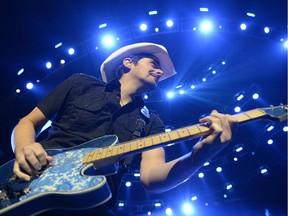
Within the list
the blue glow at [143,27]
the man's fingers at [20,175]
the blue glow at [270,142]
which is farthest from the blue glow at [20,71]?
the blue glow at [270,142]

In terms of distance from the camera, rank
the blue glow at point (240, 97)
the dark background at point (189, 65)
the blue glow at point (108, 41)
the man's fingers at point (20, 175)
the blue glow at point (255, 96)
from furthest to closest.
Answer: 1. the blue glow at point (240, 97)
2. the blue glow at point (255, 96)
3. the blue glow at point (108, 41)
4. the dark background at point (189, 65)
5. the man's fingers at point (20, 175)

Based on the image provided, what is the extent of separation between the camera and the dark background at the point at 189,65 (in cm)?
437

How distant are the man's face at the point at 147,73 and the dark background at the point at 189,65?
189 cm

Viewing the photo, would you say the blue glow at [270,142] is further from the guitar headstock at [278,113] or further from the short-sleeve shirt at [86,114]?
the guitar headstock at [278,113]

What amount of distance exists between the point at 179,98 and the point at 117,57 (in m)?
3.13

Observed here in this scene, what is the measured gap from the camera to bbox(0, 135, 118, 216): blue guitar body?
1.35 meters

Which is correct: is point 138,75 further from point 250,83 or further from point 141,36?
point 250,83

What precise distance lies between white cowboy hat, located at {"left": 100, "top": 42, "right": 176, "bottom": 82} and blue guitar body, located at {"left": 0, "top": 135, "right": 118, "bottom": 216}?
1.76m

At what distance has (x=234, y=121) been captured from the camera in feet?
5.40

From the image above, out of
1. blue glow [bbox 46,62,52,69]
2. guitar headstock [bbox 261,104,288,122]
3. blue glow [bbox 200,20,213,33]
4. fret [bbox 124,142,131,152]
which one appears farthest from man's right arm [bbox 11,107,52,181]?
blue glow [bbox 200,20,213,33]

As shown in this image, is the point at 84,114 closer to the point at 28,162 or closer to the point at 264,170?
the point at 28,162

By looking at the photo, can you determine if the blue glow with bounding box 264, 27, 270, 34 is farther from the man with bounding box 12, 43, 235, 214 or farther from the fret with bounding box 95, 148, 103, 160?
the fret with bounding box 95, 148, 103, 160

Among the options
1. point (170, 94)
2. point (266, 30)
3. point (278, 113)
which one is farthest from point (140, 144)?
point (170, 94)

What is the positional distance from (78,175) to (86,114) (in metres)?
0.75
